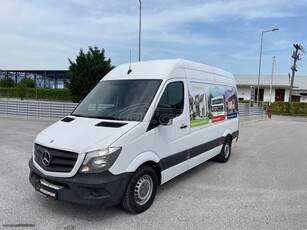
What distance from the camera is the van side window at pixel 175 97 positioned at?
4820 millimetres

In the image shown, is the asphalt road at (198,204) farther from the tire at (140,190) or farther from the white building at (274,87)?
the white building at (274,87)

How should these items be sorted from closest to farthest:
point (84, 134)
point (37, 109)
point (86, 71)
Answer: point (84, 134), point (37, 109), point (86, 71)

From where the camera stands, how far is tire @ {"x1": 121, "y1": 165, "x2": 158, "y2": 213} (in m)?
4.12

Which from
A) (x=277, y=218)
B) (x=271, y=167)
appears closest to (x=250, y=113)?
(x=271, y=167)

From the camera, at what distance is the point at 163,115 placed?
4.48 meters

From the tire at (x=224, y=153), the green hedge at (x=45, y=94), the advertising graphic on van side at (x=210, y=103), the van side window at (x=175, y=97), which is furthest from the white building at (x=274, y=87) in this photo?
the van side window at (x=175, y=97)

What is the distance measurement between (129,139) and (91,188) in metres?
0.82

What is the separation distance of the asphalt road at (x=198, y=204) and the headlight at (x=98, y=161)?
1.84 feet

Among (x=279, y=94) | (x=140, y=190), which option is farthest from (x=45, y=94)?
(x=140, y=190)

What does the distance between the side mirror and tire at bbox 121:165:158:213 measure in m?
0.73

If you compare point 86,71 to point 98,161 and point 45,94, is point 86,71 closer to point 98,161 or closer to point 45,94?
point 98,161

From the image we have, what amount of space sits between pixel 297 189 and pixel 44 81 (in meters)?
85.0

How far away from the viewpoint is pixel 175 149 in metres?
5.04

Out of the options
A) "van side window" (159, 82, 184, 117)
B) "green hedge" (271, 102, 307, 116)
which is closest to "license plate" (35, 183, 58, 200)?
"van side window" (159, 82, 184, 117)
